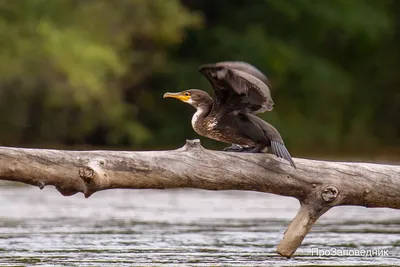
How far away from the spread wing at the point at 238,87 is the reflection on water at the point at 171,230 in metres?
1.22

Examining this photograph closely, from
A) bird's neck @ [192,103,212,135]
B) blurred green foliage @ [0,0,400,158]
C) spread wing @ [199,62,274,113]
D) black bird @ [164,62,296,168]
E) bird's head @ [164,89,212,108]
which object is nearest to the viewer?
spread wing @ [199,62,274,113]

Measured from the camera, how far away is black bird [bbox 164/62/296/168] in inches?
255

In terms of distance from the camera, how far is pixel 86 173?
588cm

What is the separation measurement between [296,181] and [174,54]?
21.8 metres

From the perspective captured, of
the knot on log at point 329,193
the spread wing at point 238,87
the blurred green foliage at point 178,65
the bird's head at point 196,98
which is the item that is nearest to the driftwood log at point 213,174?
the knot on log at point 329,193

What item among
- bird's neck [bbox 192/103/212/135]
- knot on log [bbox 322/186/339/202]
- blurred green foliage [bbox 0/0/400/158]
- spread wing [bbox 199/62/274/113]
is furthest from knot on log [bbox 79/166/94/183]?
blurred green foliage [bbox 0/0/400/158]

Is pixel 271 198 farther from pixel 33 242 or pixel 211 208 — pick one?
pixel 33 242

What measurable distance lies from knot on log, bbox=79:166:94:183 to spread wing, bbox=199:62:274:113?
83 centimetres

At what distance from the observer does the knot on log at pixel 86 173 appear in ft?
19.3

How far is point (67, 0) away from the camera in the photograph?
23.8 metres

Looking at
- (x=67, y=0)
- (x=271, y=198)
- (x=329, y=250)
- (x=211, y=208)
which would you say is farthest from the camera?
(x=67, y=0)

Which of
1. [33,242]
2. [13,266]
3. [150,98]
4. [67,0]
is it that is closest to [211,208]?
[33,242]

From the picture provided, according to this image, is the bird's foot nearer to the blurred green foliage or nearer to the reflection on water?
the reflection on water

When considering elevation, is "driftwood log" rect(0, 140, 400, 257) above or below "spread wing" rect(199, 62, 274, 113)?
below
